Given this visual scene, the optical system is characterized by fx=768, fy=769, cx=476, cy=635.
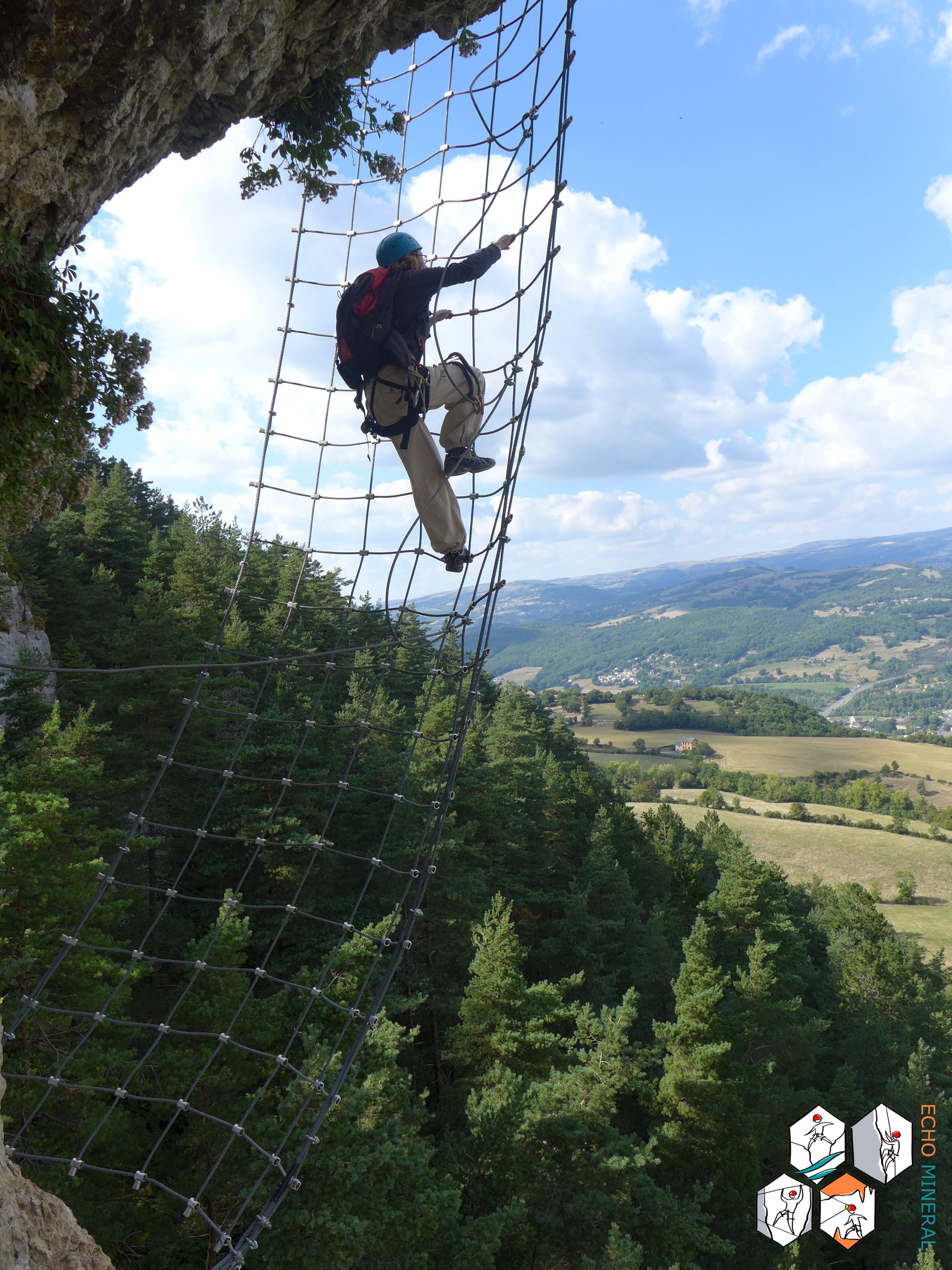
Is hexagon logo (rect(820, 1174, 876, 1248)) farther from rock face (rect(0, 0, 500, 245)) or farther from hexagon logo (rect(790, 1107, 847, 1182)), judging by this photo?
rock face (rect(0, 0, 500, 245))

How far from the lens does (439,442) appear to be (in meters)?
4.84

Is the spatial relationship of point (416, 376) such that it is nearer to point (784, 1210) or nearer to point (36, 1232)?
point (36, 1232)

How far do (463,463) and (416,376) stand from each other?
68 centimetres

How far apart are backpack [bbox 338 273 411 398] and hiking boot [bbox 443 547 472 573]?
Answer: 3.76ft

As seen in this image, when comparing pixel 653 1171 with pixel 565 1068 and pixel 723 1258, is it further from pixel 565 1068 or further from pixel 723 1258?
pixel 565 1068

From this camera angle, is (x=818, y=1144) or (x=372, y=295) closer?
(x=372, y=295)

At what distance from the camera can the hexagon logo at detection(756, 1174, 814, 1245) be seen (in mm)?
16656

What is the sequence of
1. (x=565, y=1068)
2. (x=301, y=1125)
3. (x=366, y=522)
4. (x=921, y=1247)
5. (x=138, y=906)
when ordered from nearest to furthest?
(x=366, y=522) → (x=301, y=1125) → (x=138, y=906) → (x=565, y=1068) → (x=921, y=1247)

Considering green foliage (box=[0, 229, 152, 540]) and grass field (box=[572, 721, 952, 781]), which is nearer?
green foliage (box=[0, 229, 152, 540])

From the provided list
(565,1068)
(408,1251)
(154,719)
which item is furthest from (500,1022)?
(154,719)

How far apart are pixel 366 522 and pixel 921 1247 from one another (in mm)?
22347

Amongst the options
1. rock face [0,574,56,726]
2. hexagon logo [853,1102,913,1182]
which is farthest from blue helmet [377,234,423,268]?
hexagon logo [853,1102,913,1182]

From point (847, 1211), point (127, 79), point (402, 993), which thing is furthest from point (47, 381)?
point (847, 1211)

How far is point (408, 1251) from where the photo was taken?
9000mm
